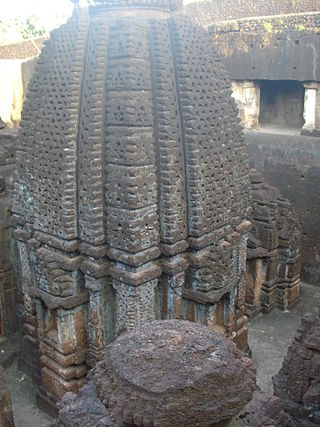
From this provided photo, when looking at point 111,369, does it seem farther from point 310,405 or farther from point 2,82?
point 2,82

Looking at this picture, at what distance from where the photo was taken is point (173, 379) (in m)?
2.54

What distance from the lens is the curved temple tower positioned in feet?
16.6

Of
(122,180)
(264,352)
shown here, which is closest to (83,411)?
(122,180)

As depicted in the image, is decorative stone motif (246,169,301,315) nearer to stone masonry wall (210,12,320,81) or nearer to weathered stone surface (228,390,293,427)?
stone masonry wall (210,12,320,81)

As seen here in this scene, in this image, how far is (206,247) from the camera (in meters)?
5.75

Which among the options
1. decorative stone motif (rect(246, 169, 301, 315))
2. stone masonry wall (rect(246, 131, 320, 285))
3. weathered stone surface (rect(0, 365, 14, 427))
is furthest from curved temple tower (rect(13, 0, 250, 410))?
stone masonry wall (rect(246, 131, 320, 285))

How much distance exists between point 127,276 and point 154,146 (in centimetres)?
148

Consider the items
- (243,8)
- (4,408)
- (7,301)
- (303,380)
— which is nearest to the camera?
(303,380)

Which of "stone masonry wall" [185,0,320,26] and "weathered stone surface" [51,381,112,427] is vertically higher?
"stone masonry wall" [185,0,320,26]

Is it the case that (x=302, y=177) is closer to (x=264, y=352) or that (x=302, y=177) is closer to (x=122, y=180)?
(x=264, y=352)

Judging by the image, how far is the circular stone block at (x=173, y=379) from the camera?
8.18 feet

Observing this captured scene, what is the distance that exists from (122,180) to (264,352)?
408 cm

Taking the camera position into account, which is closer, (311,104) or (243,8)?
(311,104)

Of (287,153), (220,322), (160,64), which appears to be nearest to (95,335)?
(220,322)
